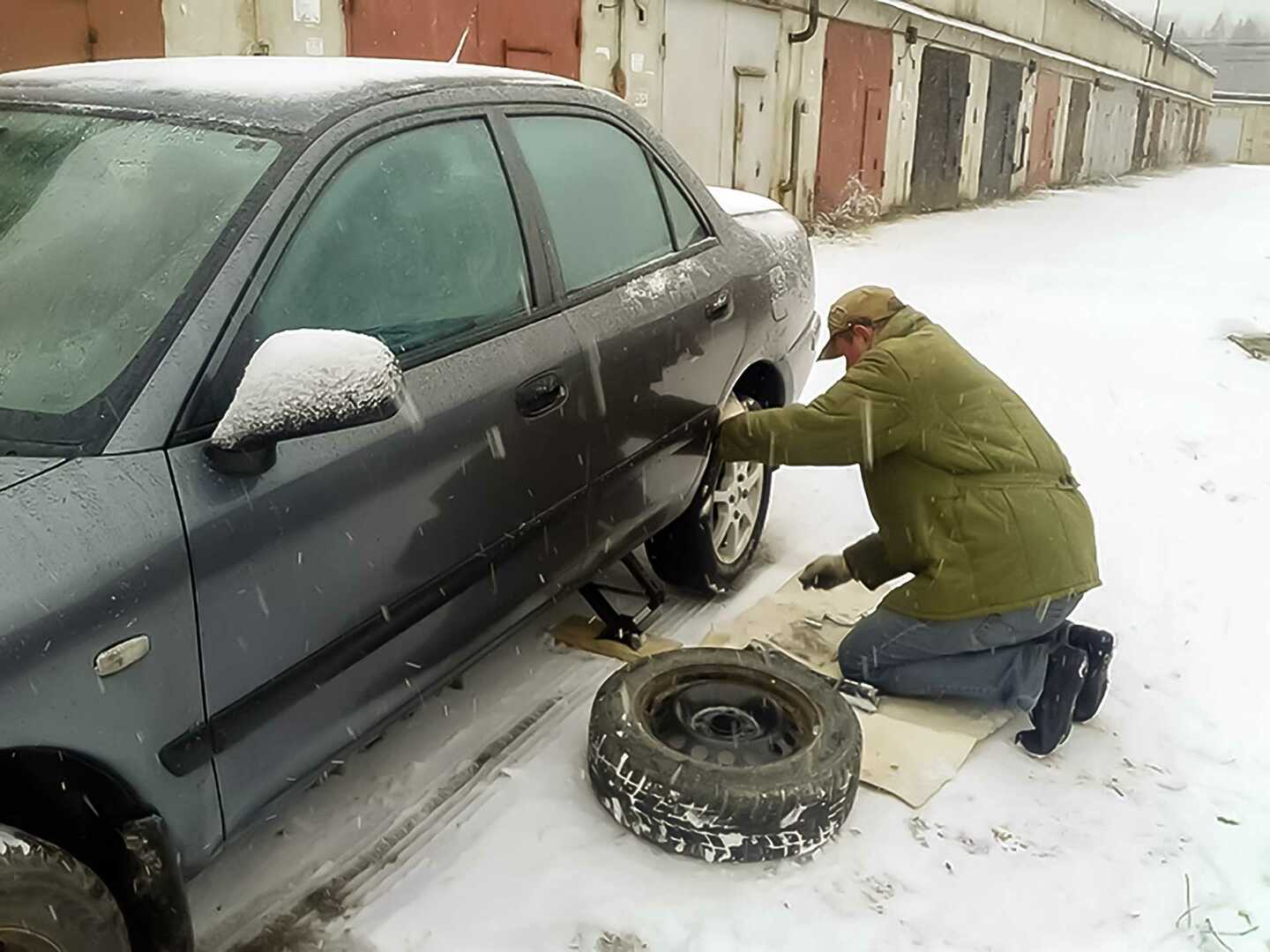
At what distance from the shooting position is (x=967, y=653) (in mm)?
3523

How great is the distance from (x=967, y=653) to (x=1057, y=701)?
0.96 feet

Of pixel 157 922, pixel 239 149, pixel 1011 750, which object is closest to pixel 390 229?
pixel 239 149

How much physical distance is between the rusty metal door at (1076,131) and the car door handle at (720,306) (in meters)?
27.2

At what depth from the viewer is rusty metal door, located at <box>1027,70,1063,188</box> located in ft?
81.1

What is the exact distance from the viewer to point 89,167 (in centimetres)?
238

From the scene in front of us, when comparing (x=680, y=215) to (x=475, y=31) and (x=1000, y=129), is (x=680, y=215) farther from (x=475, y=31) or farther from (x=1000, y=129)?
(x=1000, y=129)

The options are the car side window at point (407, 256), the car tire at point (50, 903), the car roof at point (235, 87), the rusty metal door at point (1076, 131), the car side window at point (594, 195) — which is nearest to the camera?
the car tire at point (50, 903)

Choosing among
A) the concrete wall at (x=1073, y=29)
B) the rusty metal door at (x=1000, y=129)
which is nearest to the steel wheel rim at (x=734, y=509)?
the concrete wall at (x=1073, y=29)

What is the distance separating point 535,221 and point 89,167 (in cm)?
105

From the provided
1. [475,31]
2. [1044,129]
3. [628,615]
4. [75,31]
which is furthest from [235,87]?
[1044,129]

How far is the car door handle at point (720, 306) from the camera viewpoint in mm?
3623

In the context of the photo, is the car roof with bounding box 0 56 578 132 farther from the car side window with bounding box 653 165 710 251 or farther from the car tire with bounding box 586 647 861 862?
the car tire with bounding box 586 647 861 862

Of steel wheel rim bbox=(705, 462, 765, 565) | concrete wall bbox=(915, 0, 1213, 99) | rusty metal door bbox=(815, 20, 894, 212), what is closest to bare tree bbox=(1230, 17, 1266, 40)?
concrete wall bbox=(915, 0, 1213, 99)

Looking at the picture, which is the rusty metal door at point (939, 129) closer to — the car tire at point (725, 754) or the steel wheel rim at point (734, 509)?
the steel wheel rim at point (734, 509)
